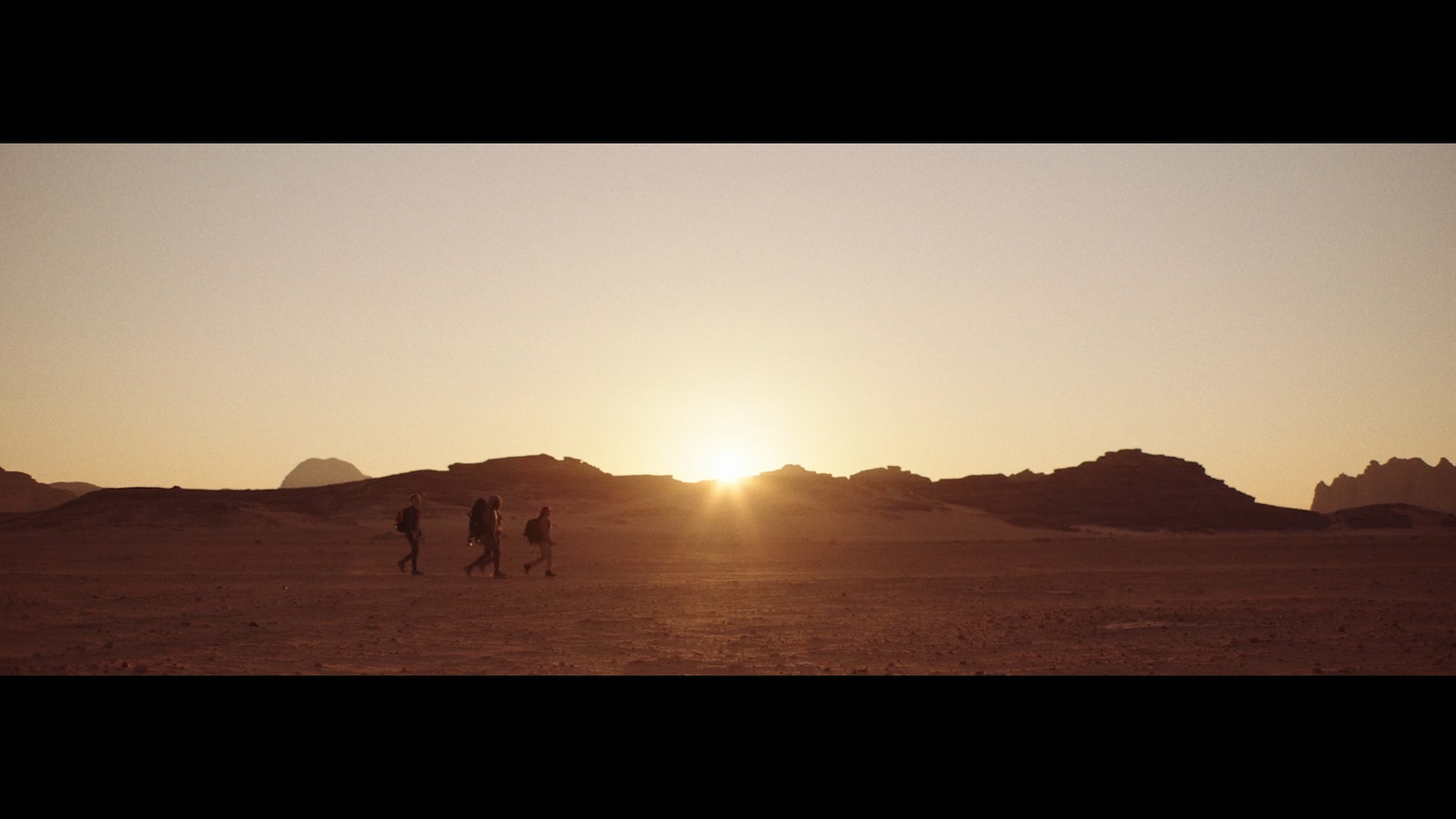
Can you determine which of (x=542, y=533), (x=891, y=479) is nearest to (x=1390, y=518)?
(x=891, y=479)

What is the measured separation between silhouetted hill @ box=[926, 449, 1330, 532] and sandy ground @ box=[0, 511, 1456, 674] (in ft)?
224

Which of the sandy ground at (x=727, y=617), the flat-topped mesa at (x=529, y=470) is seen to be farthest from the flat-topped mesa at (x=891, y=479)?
the sandy ground at (x=727, y=617)

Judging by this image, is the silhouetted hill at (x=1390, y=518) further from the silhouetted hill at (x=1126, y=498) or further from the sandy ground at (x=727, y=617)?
the sandy ground at (x=727, y=617)

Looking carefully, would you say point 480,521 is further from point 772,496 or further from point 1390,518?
point 1390,518

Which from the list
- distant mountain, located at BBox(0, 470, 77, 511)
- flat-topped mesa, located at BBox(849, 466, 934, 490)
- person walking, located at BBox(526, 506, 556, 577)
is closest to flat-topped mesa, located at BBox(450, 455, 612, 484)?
flat-topped mesa, located at BBox(849, 466, 934, 490)

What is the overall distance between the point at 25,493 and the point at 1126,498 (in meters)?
120
